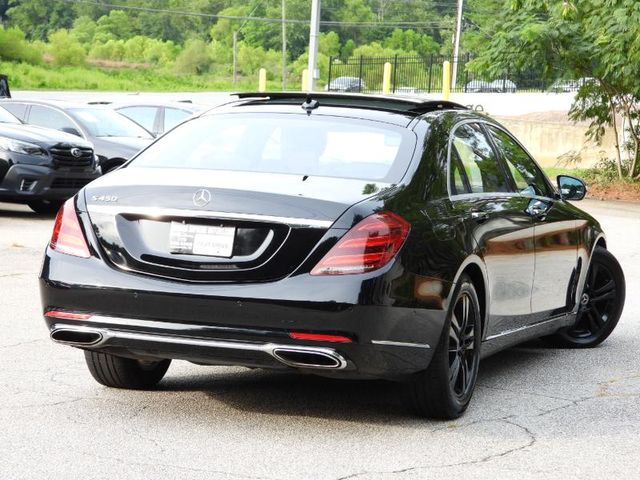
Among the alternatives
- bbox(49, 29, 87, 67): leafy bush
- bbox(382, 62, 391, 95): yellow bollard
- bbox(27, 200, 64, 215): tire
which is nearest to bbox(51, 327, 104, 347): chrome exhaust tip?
bbox(27, 200, 64, 215): tire

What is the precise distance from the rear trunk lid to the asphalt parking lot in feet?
2.46

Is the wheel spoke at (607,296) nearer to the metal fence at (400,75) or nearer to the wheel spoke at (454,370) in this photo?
the wheel spoke at (454,370)

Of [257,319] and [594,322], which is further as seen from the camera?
[594,322]

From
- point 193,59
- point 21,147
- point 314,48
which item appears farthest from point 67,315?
point 193,59

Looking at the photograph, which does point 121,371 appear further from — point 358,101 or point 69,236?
point 358,101

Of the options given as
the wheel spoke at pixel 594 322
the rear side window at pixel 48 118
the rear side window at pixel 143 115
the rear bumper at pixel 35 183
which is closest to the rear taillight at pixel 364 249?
the wheel spoke at pixel 594 322

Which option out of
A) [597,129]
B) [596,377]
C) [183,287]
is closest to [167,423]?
[183,287]

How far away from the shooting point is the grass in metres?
83.2

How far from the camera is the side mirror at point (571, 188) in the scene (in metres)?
8.48

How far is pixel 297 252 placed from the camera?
5.68 m

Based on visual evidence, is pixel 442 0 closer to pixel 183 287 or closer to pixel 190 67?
pixel 190 67

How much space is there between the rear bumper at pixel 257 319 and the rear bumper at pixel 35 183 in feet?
36.8

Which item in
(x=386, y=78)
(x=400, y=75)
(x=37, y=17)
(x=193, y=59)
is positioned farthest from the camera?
(x=37, y=17)

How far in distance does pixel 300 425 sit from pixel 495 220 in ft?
5.28
